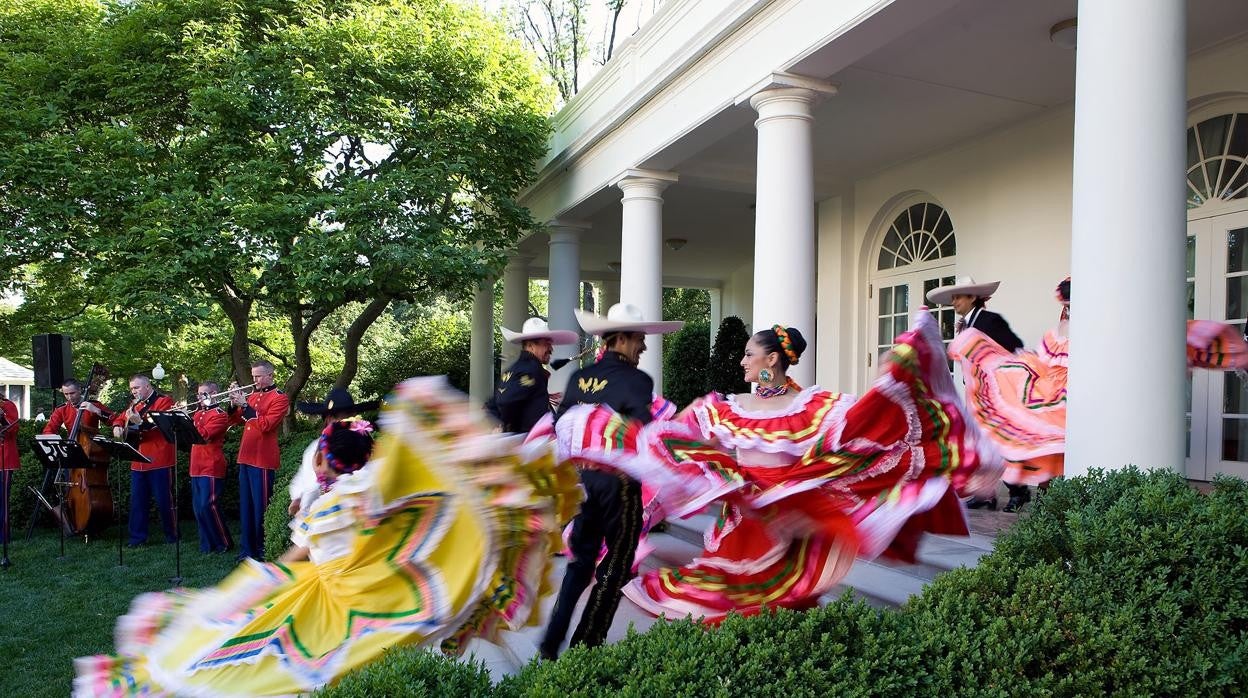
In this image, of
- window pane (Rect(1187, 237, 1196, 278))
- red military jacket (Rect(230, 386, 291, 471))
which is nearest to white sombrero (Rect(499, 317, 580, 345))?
red military jacket (Rect(230, 386, 291, 471))

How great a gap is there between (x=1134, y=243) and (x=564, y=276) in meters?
10.2

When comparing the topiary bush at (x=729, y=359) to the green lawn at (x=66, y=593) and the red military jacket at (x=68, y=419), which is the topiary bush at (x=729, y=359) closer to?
the green lawn at (x=66, y=593)

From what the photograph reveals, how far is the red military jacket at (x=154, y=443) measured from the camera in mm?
8844

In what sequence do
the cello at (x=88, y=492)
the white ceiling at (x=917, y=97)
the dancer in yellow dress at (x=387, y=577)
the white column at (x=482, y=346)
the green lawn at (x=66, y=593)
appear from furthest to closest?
the white column at (x=482, y=346) → the cello at (x=88, y=492) → the white ceiling at (x=917, y=97) → the green lawn at (x=66, y=593) → the dancer in yellow dress at (x=387, y=577)

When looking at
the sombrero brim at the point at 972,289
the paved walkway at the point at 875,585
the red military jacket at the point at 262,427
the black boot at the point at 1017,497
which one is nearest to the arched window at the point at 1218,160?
the sombrero brim at the point at 972,289

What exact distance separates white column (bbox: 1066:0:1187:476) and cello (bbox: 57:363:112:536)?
996 centimetres

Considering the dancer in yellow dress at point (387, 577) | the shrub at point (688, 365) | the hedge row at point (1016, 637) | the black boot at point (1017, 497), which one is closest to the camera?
the hedge row at point (1016, 637)

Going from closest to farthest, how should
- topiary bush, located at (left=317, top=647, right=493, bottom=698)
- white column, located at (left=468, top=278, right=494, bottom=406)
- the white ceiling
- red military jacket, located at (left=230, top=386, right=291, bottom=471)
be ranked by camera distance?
topiary bush, located at (left=317, top=647, right=493, bottom=698) < the white ceiling < red military jacket, located at (left=230, top=386, right=291, bottom=471) < white column, located at (left=468, top=278, right=494, bottom=406)

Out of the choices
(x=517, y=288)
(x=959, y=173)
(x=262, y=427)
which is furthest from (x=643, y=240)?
(x=517, y=288)

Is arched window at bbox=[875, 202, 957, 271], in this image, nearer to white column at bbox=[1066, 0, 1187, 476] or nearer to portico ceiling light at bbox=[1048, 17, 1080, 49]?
portico ceiling light at bbox=[1048, 17, 1080, 49]

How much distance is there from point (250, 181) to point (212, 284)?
2.00 meters

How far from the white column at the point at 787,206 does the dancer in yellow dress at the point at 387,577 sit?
4.33m

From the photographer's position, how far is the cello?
9273 mm

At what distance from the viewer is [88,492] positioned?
9.27m
